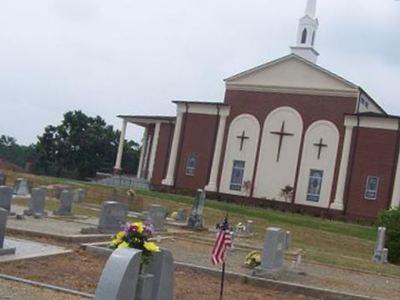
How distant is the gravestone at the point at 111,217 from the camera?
20.1 meters

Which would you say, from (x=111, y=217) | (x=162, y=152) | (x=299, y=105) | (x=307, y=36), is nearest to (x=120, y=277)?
(x=111, y=217)

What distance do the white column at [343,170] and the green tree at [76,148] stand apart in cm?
3724

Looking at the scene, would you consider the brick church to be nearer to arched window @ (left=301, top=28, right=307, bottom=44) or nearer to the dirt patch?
arched window @ (left=301, top=28, right=307, bottom=44)

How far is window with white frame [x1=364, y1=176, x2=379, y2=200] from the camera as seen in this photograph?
45.5 meters

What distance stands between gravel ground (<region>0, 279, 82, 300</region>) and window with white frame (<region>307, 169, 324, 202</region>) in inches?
1523

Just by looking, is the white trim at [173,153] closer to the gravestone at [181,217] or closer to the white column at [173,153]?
the white column at [173,153]

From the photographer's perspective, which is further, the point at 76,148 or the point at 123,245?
the point at 76,148

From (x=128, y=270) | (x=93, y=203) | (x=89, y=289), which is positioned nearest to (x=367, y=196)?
(x=93, y=203)

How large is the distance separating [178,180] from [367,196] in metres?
14.2

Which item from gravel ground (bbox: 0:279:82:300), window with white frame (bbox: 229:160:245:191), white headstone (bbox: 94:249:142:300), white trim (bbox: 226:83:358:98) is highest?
white trim (bbox: 226:83:358:98)

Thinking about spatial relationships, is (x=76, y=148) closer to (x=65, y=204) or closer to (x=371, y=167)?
(x=371, y=167)

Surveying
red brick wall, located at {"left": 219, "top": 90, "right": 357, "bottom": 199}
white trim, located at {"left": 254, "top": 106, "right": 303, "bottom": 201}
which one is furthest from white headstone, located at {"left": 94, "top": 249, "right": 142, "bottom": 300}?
white trim, located at {"left": 254, "top": 106, "right": 303, "bottom": 201}

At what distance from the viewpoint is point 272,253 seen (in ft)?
50.4

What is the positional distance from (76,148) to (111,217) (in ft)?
197
